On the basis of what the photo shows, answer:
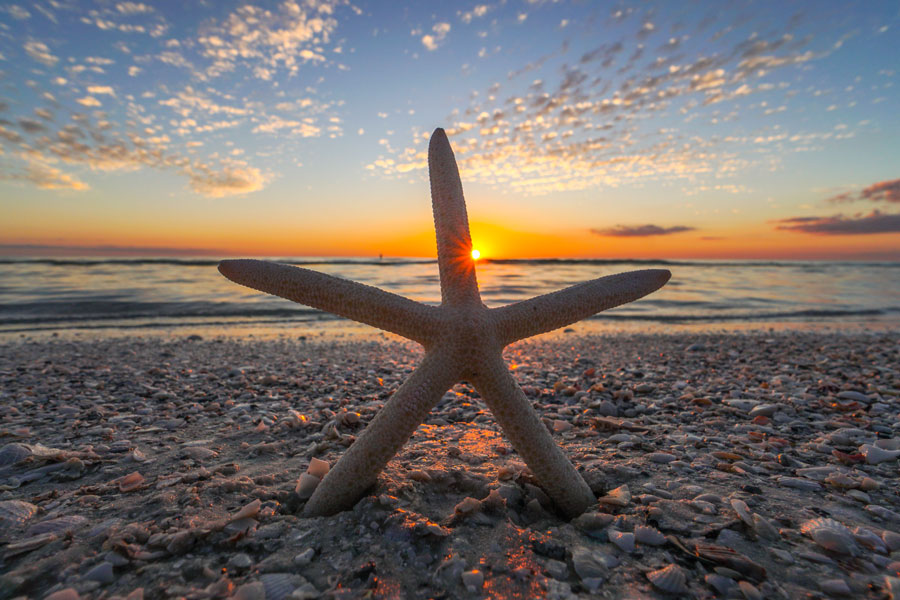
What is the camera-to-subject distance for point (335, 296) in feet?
7.83

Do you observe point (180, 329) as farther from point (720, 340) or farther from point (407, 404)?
point (720, 340)

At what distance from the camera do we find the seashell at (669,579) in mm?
1840

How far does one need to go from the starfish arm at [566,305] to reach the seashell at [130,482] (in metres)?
2.49

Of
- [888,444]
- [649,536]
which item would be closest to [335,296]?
[649,536]

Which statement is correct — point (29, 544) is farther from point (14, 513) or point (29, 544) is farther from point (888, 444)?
point (888, 444)

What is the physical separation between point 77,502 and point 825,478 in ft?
15.3

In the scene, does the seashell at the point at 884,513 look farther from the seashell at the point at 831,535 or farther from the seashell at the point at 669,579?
the seashell at the point at 669,579

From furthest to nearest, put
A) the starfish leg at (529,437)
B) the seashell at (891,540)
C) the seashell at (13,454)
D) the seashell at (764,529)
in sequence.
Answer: the seashell at (13,454) < the starfish leg at (529,437) < the seashell at (764,529) < the seashell at (891,540)

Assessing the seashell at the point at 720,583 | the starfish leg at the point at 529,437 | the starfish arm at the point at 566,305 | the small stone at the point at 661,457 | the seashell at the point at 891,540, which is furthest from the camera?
the small stone at the point at 661,457

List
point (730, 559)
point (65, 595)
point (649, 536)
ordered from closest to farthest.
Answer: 1. point (65, 595)
2. point (730, 559)
3. point (649, 536)

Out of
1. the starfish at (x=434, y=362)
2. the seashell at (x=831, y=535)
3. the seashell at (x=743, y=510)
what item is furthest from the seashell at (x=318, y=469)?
the seashell at (x=831, y=535)

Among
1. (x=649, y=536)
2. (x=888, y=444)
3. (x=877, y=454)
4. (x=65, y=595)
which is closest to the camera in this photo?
(x=65, y=595)

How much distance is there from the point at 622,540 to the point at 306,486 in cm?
181

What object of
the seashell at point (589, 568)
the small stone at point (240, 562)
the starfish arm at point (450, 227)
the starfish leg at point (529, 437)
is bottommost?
the seashell at point (589, 568)
